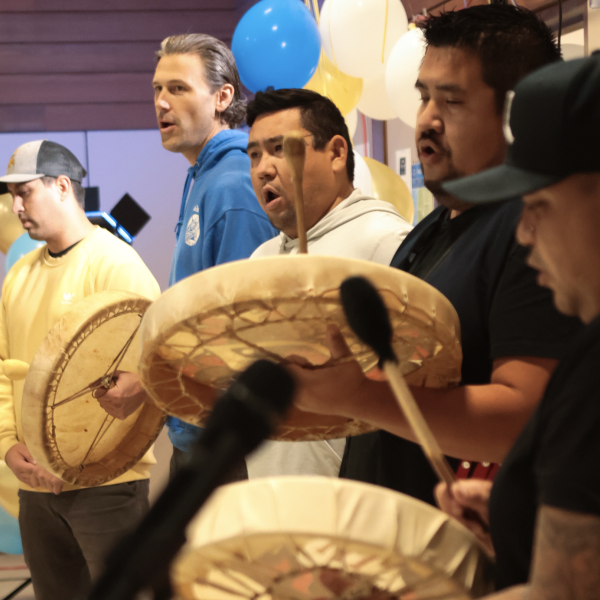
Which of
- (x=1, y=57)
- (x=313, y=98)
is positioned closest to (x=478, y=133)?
(x=313, y=98)

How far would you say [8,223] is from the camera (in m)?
3.67

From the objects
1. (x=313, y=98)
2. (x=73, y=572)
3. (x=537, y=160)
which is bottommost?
(x=73, y=572)

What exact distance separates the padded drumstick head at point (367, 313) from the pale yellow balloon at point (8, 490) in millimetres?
2673

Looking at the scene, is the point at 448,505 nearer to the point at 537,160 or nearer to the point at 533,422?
the point at 533,422

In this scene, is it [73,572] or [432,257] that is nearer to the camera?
[432,257]

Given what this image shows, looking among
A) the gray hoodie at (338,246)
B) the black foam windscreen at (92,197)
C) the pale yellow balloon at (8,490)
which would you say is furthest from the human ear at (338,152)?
the black foam windscreen at (92,197)

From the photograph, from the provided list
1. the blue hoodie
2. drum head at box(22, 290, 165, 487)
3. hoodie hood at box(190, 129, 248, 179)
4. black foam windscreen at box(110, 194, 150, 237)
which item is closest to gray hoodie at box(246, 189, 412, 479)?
the blue hoodie

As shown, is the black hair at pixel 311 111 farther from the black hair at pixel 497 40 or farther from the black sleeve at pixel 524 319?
the black sleeve at pixel 524 319

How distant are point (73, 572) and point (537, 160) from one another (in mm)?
2133

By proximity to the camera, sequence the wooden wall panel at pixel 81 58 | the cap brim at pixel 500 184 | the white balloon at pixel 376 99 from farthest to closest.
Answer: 1. the wooden wall panel at pixel 81 58
2. the white balloon at pixel 376 99
3. the cap brim at pixel 500 184

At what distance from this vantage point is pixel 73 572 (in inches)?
89.0

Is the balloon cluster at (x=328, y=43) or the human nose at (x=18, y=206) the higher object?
the balloon cluster at (x=328, y=43)

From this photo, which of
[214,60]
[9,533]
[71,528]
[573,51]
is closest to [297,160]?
[573,51]

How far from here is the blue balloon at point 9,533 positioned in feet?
9.96
